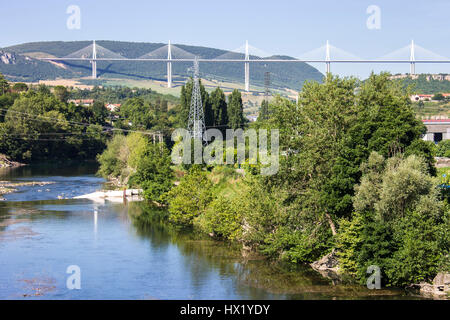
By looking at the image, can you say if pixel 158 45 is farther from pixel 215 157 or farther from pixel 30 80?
pixel 215 157

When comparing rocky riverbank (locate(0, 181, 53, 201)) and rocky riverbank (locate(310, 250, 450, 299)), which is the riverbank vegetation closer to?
rocky riverbank (locate(310, 250, 450, 299))

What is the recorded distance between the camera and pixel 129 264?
16500 mm

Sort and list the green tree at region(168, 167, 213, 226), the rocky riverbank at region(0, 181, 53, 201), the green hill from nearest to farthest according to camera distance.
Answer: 1. the green tree at region(168, 167, 213, 226)
2. the rocky riverbank at region(0, 181, 53, 201)
3. the green hill

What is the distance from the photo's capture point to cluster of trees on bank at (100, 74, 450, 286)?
14.1 metres

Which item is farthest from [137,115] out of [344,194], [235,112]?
[344,194]

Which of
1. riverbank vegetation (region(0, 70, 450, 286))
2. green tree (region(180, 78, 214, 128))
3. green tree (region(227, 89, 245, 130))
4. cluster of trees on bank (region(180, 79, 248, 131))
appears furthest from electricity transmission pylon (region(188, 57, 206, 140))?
riverbank vegetation (region(0, 70, 450, 286))

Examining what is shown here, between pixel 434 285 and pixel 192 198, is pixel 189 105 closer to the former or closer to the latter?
pixel 192 198

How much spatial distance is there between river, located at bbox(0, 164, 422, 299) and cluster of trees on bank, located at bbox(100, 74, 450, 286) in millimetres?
707

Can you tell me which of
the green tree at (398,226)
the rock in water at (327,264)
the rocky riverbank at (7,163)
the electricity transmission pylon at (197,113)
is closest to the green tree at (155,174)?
the electricity transmission pylon at (197,113)

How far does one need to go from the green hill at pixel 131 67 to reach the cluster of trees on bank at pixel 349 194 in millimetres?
78500

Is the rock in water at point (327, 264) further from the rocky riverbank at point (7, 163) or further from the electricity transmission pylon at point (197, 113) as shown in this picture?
the rocky riverbank at point (7, 163)

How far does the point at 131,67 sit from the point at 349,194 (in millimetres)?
111781

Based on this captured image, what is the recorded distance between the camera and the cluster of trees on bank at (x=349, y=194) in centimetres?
1409
